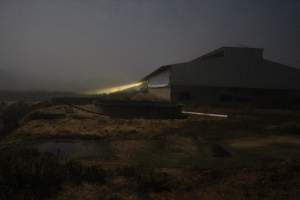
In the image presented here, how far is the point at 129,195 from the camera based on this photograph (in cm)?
405

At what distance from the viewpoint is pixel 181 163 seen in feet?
19.3

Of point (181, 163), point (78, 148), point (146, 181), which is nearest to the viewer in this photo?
point (146, 181)

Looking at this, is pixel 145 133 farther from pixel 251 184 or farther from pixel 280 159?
pixel 251 184

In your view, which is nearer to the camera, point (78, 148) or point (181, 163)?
point (181, 163)

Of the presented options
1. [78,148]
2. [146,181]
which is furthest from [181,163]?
[78,148]

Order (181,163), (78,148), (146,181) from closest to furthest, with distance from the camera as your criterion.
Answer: (146,181), (181,163), (78,148)

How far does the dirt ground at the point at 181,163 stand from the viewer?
13.9 feet

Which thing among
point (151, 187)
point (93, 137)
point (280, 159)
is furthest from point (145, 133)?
point (151, 187)

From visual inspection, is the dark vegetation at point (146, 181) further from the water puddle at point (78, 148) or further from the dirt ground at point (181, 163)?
the water puddle at point (78, 148)

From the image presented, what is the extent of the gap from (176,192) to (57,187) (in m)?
1.89

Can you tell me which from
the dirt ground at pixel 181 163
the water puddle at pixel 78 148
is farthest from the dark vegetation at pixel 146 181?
the water puddle at pixel 78 148

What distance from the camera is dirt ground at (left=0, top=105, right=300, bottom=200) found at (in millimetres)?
4223

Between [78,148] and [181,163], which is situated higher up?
[78,148]

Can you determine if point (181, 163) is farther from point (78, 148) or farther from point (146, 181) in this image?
point (78, 148)
